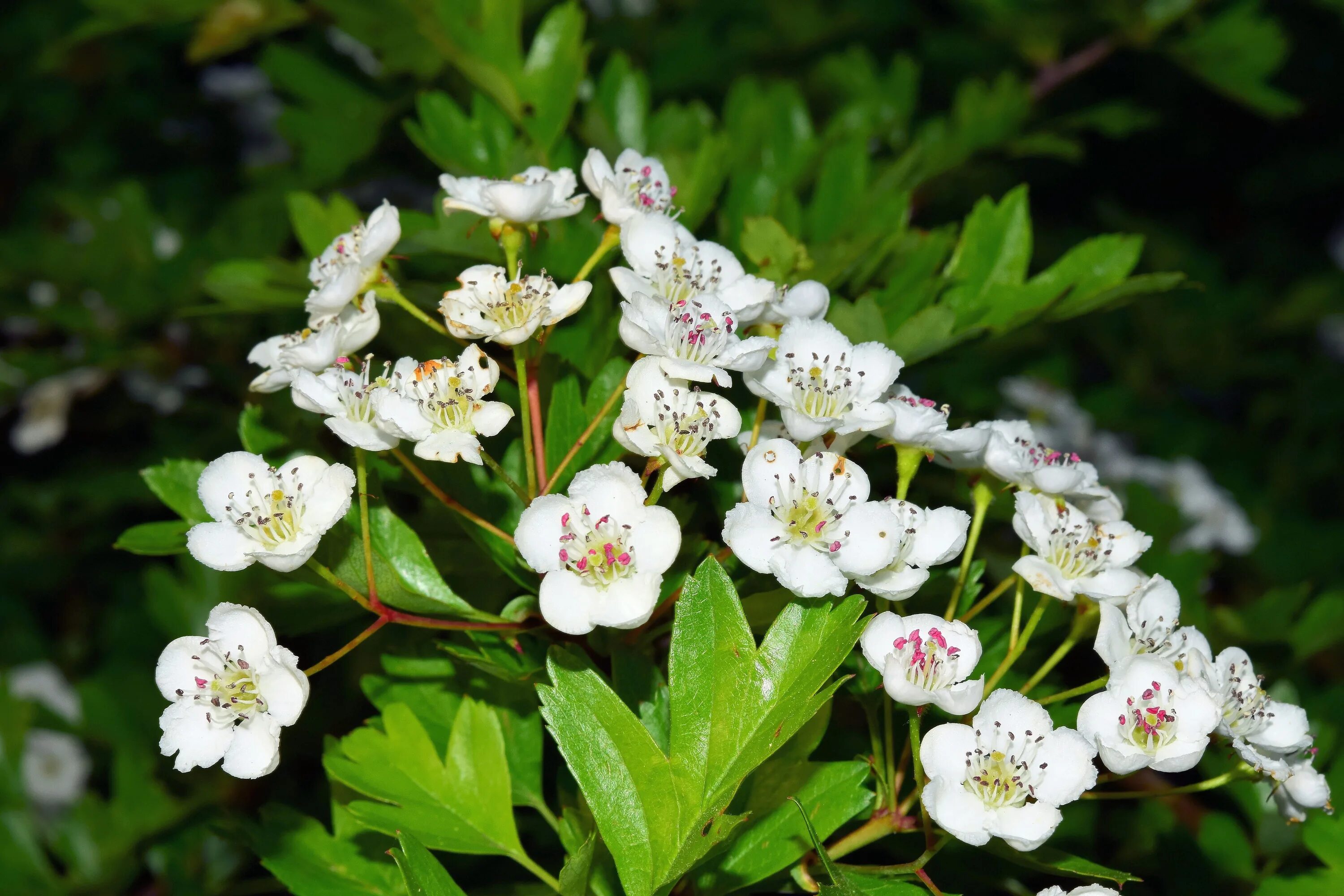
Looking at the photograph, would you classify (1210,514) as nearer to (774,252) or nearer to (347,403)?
(774,252)

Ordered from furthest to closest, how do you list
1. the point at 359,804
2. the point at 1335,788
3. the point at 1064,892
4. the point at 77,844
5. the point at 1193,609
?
the point at 77,844
the point at 1193,609
the point at 1335,788
the point at 359,804
the point at 1064,892

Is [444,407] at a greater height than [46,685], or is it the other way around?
[444,407]

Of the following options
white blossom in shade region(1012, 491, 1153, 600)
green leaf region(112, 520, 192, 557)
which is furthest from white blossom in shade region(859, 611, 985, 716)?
green leaf region(112, 520, 192, 557)

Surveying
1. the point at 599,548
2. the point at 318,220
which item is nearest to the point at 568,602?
the point at 599,548

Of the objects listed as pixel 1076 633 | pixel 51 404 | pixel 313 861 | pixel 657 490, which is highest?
pixel 657 490

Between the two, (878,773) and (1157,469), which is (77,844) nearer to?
(878,773)

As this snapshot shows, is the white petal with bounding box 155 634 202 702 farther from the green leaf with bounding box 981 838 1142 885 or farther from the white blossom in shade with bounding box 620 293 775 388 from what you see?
the green leaf with bounding box 981 838 1142 885

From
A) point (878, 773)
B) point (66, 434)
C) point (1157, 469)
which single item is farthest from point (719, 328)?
point (66, 434)

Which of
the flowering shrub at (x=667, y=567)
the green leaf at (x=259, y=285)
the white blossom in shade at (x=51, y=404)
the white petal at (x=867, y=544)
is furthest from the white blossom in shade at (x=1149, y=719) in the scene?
the white blossom in shade at (x=51, y=404)
